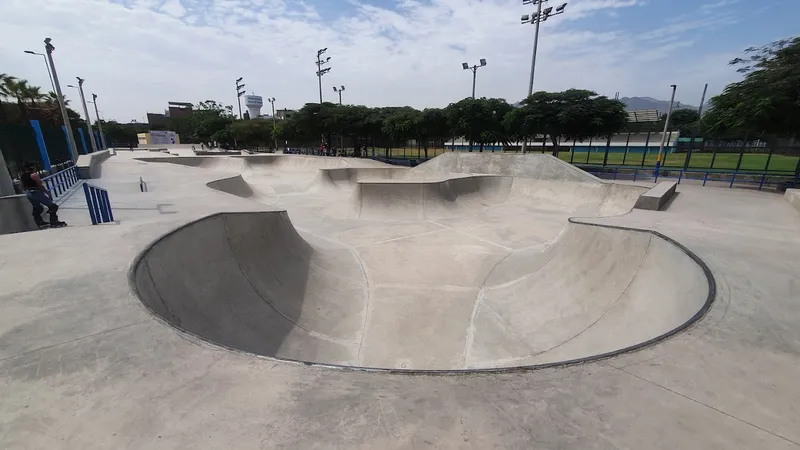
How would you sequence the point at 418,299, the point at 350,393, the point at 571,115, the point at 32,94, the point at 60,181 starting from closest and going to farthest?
the point at 350,393 → the point at 418,299 → the point at 60,181 → the point at 571,115 → the point at 32,94

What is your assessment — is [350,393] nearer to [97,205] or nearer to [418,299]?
[418,299]

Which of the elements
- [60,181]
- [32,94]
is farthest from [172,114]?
[60,181]

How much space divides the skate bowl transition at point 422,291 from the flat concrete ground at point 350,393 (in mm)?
288

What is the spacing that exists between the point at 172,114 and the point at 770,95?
17500 cm

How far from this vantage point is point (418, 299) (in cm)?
838

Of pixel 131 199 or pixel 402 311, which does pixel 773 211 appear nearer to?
pixel 402 311

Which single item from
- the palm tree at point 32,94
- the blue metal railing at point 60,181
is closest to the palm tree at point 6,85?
the palm tree at point 32,94

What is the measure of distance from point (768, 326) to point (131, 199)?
48.6ft

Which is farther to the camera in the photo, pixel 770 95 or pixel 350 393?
pixel 770 95

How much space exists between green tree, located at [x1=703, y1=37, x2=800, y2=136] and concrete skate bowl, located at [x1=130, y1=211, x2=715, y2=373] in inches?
443

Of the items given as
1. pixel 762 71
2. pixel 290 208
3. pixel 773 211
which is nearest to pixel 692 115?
pixel 762 71

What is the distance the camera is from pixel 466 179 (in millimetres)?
18859

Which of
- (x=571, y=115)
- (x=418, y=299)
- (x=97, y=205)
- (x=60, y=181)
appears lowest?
(x=418, y=299)

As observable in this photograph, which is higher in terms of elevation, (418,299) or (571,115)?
(571,115)
